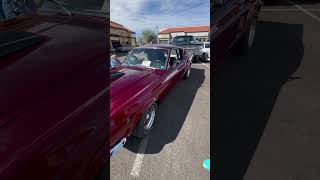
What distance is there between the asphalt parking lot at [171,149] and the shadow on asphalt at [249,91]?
0.80 feet

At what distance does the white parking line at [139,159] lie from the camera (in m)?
2.55

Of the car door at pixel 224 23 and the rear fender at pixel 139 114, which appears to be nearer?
the car door at pixel 224 23

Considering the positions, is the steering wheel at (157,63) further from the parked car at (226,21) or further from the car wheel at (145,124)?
the parked car at (226,21)

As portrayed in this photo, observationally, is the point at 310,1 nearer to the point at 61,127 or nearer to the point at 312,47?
the point at 312,47

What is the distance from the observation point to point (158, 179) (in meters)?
2.45

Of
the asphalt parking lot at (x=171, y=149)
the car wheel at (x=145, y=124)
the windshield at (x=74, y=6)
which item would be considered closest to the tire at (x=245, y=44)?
the asphalt parking lot at (x=171, y=149)

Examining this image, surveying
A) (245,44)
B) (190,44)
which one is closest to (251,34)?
(245,44)

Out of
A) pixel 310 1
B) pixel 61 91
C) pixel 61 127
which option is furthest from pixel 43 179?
pixel 310 1

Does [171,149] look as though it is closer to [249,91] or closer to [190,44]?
[249,91]

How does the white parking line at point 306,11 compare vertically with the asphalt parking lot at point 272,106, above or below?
above

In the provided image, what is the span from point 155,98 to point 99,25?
4.32ft

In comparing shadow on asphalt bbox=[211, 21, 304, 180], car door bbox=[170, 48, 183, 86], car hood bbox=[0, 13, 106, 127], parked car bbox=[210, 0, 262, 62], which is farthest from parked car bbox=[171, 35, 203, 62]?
car hood bbox=[0, 13, 106, 127]

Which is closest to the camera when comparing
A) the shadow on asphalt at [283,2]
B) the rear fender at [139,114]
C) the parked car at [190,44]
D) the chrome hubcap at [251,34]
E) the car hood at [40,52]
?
the car hood at [40,52]

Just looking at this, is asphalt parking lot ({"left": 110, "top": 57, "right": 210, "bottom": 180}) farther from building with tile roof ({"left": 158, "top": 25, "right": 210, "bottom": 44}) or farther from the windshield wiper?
the windshield wiper
